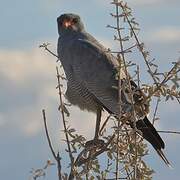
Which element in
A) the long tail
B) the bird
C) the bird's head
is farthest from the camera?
the bird's head

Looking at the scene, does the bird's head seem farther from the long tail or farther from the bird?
the long tail

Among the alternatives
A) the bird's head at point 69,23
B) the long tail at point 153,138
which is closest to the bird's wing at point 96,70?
the bird's head at point 69,23

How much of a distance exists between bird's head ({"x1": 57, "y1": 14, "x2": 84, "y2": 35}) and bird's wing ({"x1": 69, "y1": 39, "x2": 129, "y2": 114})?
8.3 inches

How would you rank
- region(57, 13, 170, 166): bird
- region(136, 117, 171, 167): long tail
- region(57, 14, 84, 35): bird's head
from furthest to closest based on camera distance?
1. region(57, 14, 84, 35): bird's head
2. region(57, 13, 170, 166): bird
3. region(136, 117, 171, 167): long tail

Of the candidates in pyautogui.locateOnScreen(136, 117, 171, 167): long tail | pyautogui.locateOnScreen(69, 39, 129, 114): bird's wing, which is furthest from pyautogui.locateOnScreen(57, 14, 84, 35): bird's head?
pyautogui.locateOnScreen(136, 117, 171, 167): long tail

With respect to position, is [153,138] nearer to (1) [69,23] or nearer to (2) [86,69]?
(2) [86,69]

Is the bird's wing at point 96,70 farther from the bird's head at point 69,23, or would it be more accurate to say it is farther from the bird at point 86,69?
the bird's head at point 69,23

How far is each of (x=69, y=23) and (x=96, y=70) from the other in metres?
0.81

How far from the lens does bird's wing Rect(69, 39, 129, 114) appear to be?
21.3 ft

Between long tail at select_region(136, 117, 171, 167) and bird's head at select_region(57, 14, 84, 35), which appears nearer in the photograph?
long tail at select_region(136, 117, 171, 167)

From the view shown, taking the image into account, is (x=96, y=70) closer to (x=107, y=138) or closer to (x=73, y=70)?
(x=73, y=70)

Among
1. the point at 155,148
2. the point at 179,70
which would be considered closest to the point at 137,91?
the point at 179,70

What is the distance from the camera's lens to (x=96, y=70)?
6719mm

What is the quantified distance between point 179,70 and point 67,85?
2985 millimetres
